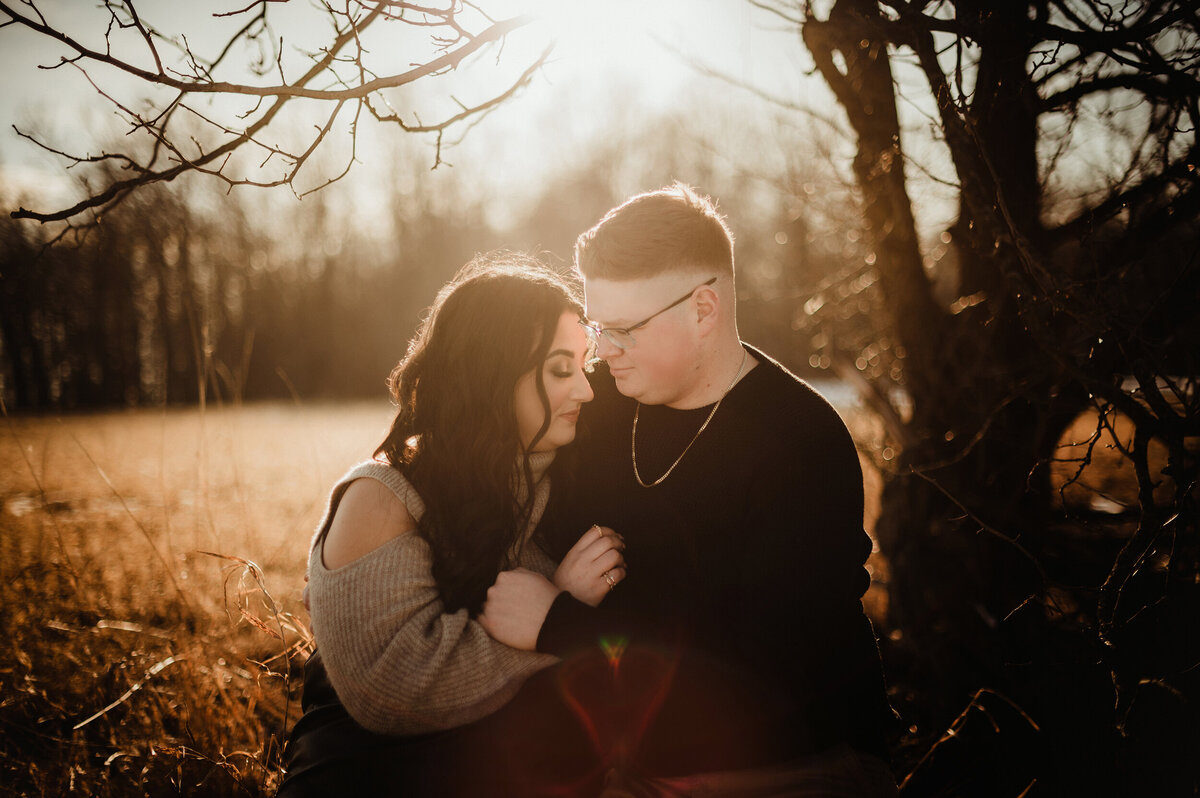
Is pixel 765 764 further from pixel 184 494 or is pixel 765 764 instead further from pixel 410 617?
pixel 184 494

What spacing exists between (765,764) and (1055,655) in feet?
5.61

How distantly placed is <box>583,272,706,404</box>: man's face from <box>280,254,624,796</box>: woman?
0.13 metres

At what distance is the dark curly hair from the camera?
212 cm

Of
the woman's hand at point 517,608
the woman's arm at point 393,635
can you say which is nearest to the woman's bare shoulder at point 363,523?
the woman's arm at point 393,635

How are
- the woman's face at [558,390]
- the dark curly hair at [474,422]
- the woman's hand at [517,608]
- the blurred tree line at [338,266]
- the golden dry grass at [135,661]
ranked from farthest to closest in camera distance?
the blurred tree line at [338,266] < the golden dry grass at [135,661] < the woman's face at [558,390] < the dark curly hair at [474,422] < the woman's hand at [517,608]

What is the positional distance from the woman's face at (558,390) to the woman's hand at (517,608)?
49 centimetres

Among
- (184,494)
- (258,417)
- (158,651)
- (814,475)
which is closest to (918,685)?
(814,475)

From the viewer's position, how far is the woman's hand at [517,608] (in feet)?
6.51

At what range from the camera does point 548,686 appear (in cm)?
207

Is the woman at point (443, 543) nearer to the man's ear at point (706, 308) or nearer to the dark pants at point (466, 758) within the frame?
the dark pants at point (466, 758)

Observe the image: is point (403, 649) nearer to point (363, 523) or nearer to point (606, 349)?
point (363, 523)

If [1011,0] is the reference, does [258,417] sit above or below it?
below

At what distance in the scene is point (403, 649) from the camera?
1.87 meters


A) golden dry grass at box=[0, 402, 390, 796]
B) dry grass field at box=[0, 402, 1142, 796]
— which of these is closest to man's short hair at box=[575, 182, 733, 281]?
dry grass field at box=[0, 402, 1142, 796]
